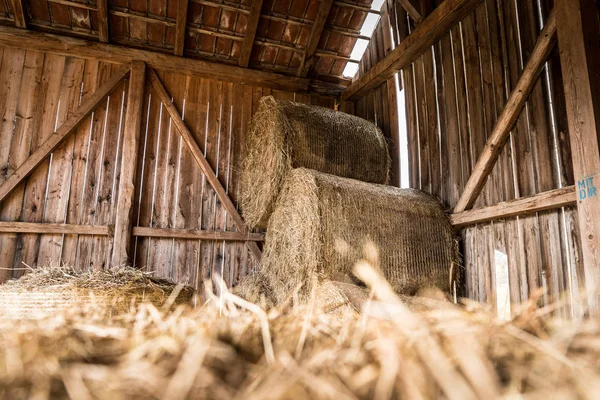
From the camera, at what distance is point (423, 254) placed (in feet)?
10.8

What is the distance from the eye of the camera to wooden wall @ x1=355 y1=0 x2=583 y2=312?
2729 mm

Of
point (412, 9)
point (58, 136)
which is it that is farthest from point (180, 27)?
point (412, 9)

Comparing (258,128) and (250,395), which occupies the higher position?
(258,128)

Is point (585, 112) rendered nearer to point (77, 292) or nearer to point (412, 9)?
point (412, 9)

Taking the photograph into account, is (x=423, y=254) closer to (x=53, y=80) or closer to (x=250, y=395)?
(x=250, y=395)

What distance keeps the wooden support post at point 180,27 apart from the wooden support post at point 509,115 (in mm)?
3167

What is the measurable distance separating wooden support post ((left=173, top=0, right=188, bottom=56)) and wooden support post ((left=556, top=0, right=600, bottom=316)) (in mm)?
3327

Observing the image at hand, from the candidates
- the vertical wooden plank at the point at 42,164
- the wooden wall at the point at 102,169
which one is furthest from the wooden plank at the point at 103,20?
the vertical wooden plank at the point at 42,164

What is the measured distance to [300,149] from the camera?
383cm

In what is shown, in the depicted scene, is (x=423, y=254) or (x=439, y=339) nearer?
(x=439, y=339)

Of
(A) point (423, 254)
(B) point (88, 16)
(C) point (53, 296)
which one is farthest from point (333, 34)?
(C) point (53, 296)

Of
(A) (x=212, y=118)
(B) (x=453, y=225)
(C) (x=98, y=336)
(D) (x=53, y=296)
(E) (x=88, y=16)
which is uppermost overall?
(E) (x=88, y=16)

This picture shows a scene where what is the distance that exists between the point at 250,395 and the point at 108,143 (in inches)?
182

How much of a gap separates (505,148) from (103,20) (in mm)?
3932
